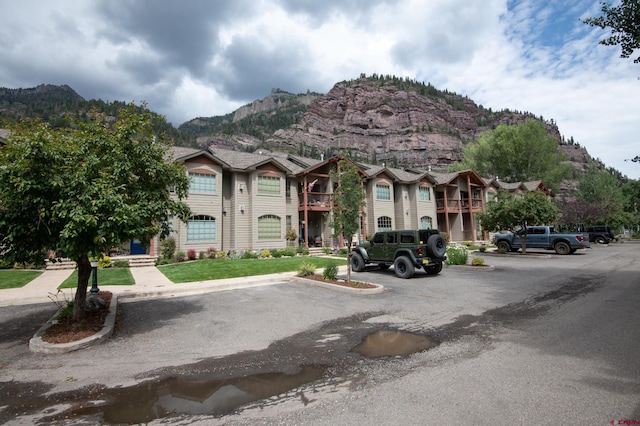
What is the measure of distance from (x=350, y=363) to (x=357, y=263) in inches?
426

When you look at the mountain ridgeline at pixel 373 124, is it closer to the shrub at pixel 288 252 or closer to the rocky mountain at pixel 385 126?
the rocky mountain at pixel 385 126

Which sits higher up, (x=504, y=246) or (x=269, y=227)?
(x=269, y=227)

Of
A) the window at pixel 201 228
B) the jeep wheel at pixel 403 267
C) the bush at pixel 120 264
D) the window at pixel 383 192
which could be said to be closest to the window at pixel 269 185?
the window at pixel 201 228

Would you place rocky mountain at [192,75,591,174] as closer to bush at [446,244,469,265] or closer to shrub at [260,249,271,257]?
shrub at [260,249,271,257]

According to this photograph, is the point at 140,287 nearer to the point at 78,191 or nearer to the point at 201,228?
the point at 78,191

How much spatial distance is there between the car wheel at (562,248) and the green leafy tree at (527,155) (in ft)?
103

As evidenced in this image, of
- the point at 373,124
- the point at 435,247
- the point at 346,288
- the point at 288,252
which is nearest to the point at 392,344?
the point at 346,288

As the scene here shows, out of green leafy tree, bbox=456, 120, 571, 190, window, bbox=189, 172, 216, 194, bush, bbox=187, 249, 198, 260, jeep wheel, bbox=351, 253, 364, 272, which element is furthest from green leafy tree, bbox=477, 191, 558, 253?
green leafy tree, bbox=456, 120, 571, 190

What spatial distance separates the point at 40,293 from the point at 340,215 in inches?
424

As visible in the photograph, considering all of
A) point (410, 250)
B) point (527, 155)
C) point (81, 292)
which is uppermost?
point (527, 155)

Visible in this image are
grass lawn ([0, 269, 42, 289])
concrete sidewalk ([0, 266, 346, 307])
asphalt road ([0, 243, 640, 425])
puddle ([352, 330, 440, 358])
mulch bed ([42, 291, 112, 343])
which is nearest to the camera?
asphalt road ([0, 243, 640, 425])

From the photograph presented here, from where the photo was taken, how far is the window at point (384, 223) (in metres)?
30.4

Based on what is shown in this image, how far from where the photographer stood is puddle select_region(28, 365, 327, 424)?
359 cm

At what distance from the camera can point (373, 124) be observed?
169m
